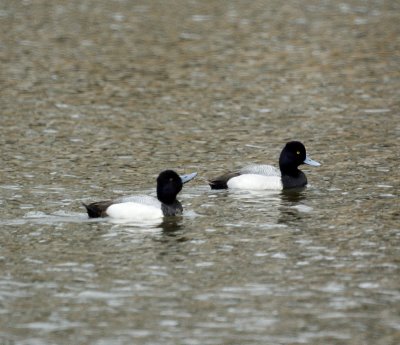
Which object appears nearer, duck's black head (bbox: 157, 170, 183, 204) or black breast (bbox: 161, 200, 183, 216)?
black breast (bbox: 161, 200, 183, 216)

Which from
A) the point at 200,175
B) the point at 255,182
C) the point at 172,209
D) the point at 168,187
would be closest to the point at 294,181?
the point at 255,182

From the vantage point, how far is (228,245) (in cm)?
1636

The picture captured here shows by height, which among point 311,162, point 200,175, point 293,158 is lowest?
point 200,175

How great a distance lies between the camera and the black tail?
58.6 ft

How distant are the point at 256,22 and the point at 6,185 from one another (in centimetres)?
2447

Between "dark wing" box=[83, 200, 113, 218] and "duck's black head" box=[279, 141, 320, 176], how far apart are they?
437 centimetres

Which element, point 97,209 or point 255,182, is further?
point 255,182

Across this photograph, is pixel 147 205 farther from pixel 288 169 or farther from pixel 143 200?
pixel 288 169

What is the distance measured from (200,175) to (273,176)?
1.43 m

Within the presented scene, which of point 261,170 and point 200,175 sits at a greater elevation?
point 261,170

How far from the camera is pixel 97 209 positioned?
17.9 meters

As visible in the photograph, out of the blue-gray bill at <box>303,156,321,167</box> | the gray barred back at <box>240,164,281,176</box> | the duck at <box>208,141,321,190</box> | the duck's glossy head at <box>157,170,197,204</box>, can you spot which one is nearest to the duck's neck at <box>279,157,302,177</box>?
the duck at <box>208,141,321,190</box>

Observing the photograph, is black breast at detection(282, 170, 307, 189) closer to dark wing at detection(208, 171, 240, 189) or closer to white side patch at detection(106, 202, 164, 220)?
dark wing at detection(208, 171, 240, 189)

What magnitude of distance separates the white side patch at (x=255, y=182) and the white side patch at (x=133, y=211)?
2523 mm
